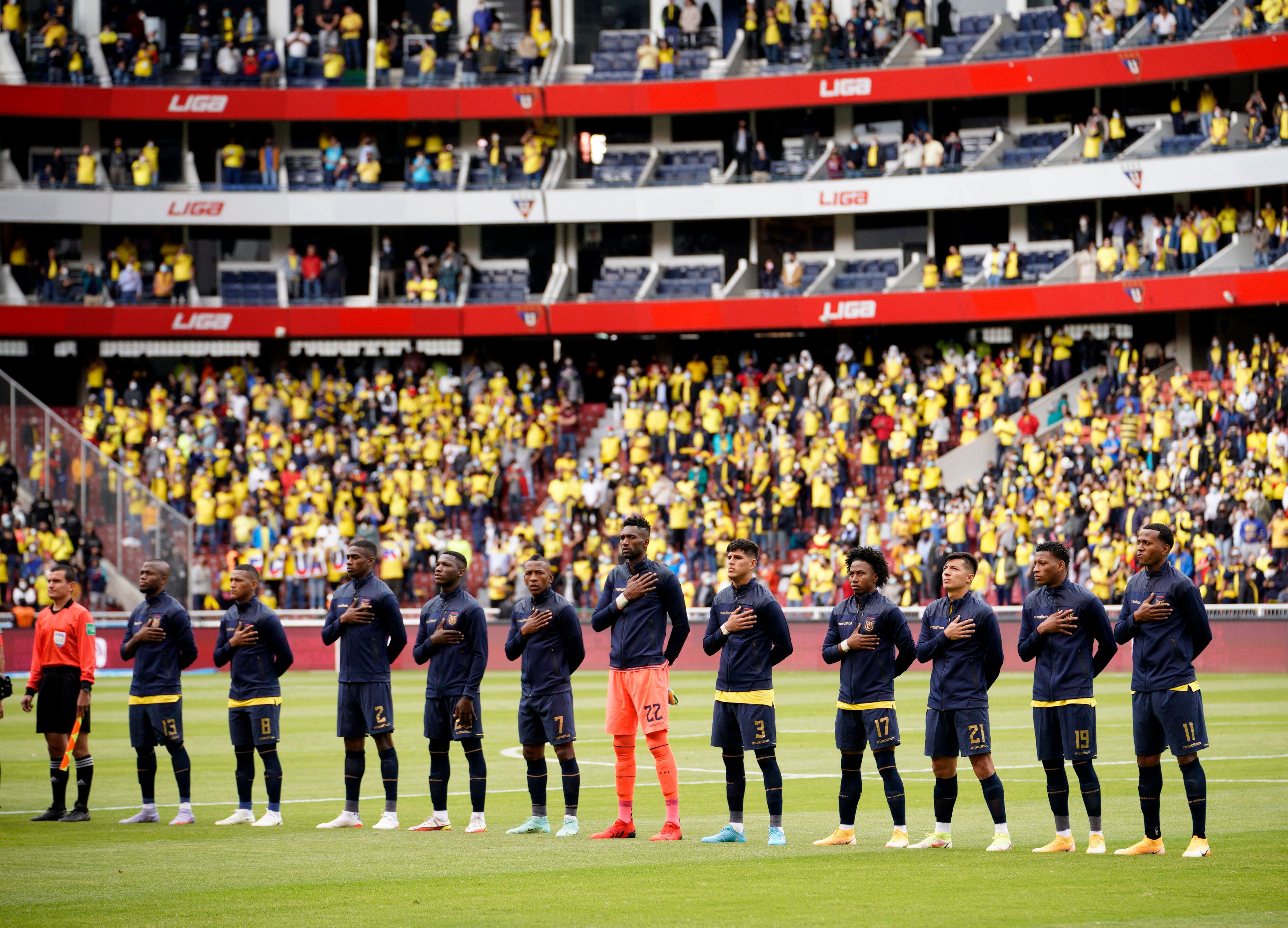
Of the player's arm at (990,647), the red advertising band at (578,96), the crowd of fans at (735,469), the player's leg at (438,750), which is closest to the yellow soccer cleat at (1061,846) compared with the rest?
the player's arm at (990,647)

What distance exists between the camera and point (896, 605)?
13.3 m

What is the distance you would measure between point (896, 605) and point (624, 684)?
7.55 ft

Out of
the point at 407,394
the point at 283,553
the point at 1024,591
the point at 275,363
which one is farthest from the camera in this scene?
the point at 275,363

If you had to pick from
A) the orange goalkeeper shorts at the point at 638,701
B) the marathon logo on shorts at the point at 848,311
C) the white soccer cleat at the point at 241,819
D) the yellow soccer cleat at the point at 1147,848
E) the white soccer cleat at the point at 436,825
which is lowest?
the white soccer cleat at the point at 241,819

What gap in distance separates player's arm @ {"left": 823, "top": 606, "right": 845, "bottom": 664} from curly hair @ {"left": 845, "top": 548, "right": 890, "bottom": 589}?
39 cm

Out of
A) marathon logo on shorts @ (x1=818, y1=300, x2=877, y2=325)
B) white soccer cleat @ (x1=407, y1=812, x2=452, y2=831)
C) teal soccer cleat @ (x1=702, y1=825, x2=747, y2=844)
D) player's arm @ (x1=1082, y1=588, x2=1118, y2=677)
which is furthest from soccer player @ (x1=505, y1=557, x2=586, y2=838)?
marathon logo on shorts @ (x1=818, y1=300, x2=877, y2=325)

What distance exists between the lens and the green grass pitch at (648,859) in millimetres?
10414

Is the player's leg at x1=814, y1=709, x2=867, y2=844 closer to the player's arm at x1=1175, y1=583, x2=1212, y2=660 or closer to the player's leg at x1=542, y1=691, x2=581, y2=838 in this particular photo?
the player's leg at x1=542, y1=691, x2=581, y2=838

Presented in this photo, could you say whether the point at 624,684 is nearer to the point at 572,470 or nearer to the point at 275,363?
the point at 572,470

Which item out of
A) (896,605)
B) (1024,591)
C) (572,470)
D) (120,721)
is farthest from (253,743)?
(572,470)

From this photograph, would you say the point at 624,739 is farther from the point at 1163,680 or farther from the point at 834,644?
the point at 1163,680

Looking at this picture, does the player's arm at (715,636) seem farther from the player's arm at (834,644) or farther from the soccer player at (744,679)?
the player's arm at (834,644)

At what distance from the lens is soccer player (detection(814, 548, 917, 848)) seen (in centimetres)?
1316

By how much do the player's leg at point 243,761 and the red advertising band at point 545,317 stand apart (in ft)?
109
